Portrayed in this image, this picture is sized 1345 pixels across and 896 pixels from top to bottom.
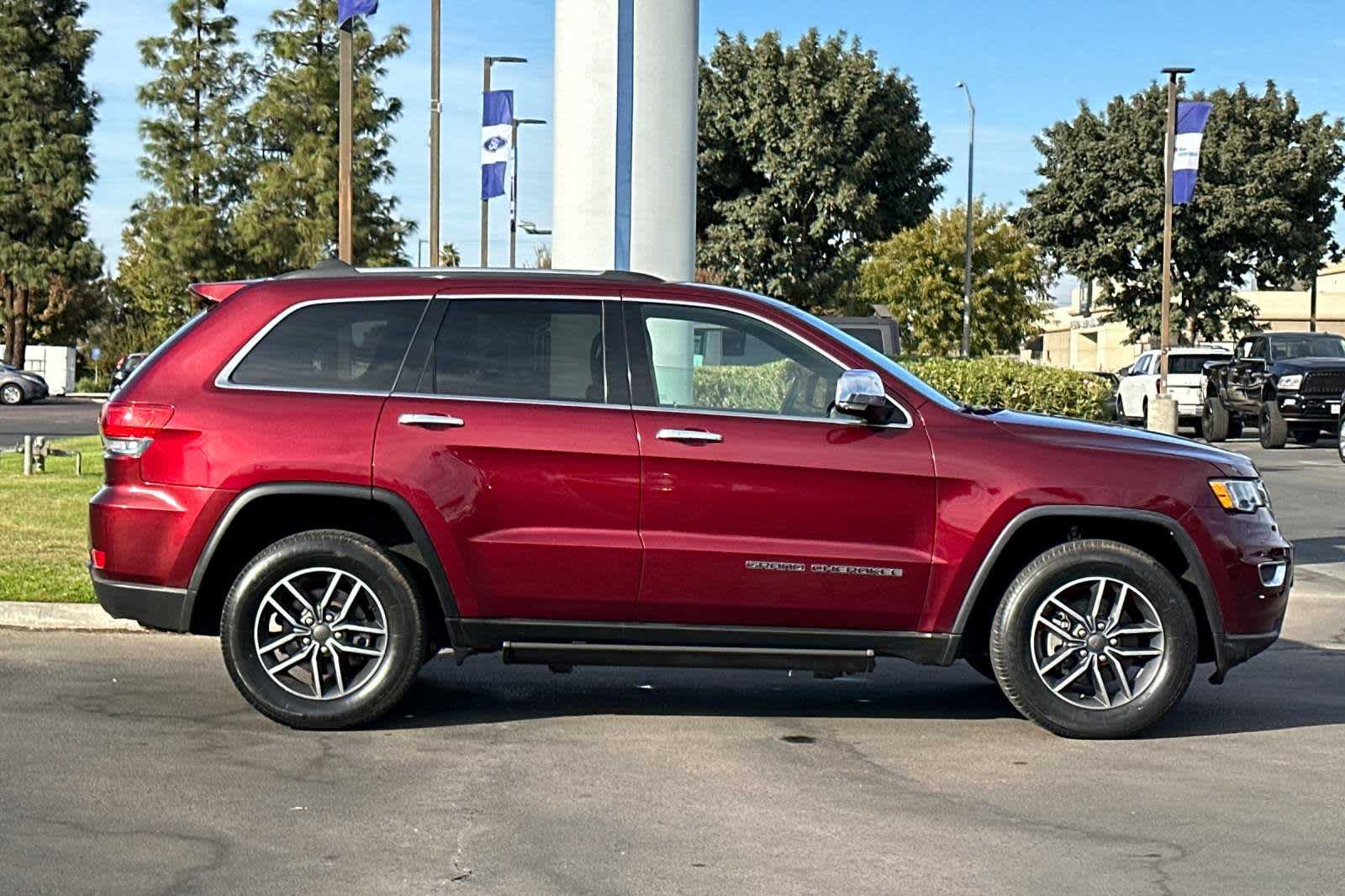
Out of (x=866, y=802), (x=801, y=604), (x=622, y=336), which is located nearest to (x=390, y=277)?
(x=622, y=336)

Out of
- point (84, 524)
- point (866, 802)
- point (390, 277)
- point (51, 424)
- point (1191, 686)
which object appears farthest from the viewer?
point (51, 424)

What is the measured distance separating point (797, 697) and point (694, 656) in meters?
1.26

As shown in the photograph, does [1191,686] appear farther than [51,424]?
No

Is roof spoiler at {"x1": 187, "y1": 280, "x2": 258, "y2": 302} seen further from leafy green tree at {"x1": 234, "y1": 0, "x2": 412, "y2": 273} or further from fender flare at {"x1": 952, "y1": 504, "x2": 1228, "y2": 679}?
leafy green tree at {"x1": 234, "y1": 0, "x2": 412, "y2": 273}

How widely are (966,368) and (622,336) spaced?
8.32m

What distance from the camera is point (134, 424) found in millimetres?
7195

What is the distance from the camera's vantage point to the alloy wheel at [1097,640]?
286 inches

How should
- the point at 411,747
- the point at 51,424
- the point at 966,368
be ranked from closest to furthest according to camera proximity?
the point at 411,747 < the point at 966,368 < the point at 51,424

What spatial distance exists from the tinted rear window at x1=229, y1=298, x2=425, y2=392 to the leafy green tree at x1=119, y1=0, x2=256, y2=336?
4948 centimetres

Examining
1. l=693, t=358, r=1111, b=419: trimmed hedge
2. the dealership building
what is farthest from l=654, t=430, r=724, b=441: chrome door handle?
the dealership building

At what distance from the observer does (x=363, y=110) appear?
165 ft

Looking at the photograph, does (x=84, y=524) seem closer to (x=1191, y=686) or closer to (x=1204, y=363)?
(x=1191, y=686)

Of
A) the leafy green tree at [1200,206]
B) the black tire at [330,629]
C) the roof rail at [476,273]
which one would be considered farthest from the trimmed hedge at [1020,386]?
the leafy green tree at [1200,206]

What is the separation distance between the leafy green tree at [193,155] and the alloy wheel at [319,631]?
163 feet
